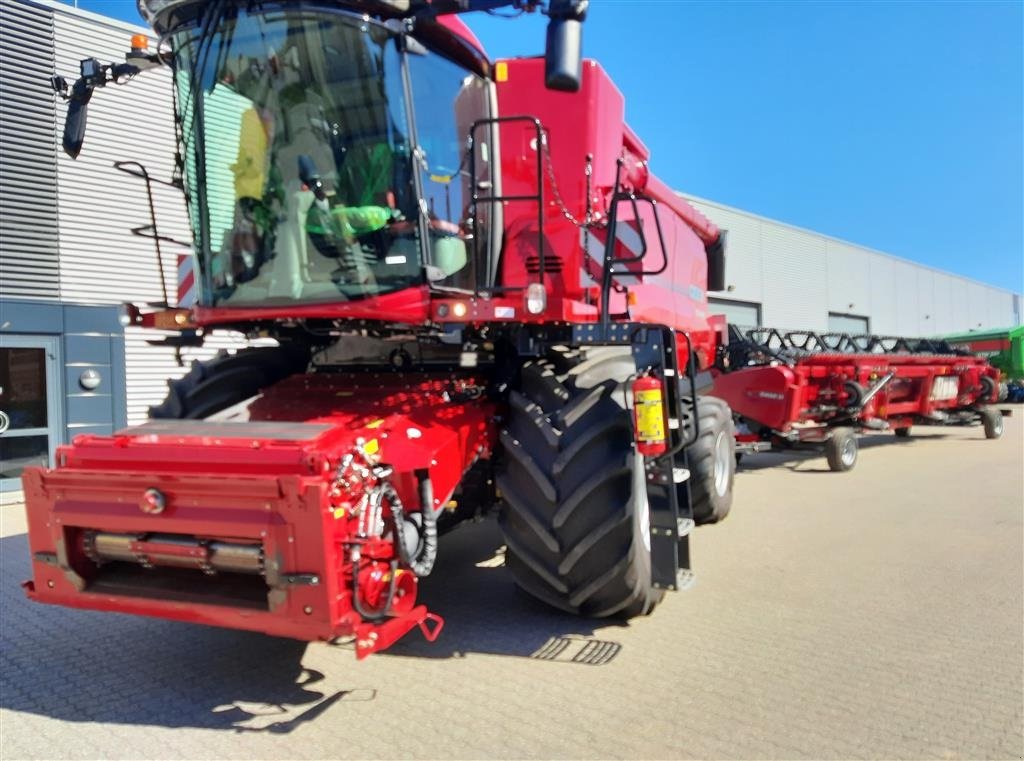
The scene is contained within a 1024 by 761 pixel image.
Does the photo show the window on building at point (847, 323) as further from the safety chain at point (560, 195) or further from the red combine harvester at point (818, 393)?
the safety chain at point (560, 195)

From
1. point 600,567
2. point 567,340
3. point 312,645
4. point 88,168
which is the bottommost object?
point 312,645

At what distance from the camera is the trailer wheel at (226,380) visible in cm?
487

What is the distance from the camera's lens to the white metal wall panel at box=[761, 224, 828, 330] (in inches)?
1197

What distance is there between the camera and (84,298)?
10.5 meters

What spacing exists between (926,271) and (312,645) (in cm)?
4882

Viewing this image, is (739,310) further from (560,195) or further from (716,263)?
(560,195)

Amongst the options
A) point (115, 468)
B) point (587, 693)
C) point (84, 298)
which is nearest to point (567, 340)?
point (587, 693)

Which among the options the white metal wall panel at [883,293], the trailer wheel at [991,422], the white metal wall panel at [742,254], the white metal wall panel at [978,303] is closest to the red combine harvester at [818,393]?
the trailer wheel at [991,422]

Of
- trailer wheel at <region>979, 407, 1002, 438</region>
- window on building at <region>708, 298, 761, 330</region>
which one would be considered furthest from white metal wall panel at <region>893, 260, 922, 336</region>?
trailer wheel at <region>979, 407, 1002, 438</region>

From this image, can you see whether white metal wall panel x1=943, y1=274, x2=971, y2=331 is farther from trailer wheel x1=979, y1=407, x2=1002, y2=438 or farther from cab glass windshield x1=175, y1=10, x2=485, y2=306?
cab glass windshield x1=175, y1=10, x2=485, y2=306

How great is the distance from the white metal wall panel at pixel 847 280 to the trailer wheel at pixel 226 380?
108 feet

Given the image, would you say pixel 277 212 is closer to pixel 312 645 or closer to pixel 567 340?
pixel 567 340

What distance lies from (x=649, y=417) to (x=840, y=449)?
7743mm

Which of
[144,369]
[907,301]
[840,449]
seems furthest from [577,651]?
[907,301]
